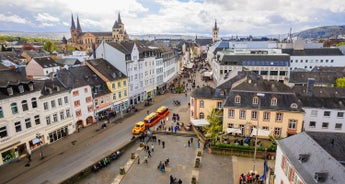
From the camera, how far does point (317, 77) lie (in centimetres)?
6228

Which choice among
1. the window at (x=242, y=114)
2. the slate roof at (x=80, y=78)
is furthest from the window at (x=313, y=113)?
the slate roof at (x=80, y=78)

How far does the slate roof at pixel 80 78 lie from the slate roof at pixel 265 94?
90.7 feet

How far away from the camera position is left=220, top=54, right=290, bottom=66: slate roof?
249 feet

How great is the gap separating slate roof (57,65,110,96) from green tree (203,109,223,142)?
79.1 ft

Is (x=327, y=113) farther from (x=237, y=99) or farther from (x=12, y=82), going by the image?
(x=12, y=82)

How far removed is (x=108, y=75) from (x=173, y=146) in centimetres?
2521

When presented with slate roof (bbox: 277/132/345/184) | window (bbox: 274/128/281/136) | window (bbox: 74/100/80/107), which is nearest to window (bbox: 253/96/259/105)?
window (bbox: 274/128/281/136)

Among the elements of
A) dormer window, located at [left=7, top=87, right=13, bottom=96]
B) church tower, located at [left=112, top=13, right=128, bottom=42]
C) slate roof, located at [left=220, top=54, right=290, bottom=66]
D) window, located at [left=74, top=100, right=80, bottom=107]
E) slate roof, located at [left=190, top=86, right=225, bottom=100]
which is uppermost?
church tower, located at [left=112, top=13, right=128, bottom=42]

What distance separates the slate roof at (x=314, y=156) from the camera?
16.4 metres

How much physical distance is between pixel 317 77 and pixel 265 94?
3595cm

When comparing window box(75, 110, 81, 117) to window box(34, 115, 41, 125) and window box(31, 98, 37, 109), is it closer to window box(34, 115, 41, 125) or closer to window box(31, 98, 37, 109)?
window box(34, 115, 41, 125)

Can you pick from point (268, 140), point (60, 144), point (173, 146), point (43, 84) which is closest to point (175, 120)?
point (173, 146)

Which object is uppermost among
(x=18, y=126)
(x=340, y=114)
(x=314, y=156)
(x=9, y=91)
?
(x=9, y=91)

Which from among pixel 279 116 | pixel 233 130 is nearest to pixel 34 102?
pixel 233 130
